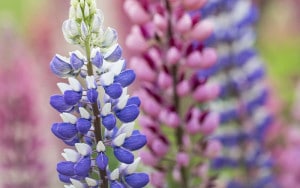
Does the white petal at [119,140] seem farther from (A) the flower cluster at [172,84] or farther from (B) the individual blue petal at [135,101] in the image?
(A) the flower cluster at [172,84]

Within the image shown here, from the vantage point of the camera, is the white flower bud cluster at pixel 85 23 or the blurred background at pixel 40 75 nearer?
the white flower bud cluster at pixel 85 23

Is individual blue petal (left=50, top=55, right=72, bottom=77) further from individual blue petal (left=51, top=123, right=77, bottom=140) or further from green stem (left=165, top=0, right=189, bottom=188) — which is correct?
green stem (left=165, top=0, right=189, bottom=188)

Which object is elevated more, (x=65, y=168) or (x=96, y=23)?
(x=96, y=23)

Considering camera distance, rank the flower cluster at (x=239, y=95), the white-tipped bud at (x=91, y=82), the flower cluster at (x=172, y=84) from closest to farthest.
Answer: the white-tipped bud at (x=91, y=82), the flower cluster at (x=172, y=84), the flower cluster at (x=239, y=95)

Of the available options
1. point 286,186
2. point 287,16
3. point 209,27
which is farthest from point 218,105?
point 287,16

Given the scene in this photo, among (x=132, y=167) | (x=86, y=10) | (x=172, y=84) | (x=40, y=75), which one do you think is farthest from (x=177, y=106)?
(x=40, y=75)

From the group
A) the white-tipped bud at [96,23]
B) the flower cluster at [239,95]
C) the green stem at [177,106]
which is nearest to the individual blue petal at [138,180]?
the white-tipped bud at [96,23]

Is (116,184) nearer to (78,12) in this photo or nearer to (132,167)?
(132,167)
